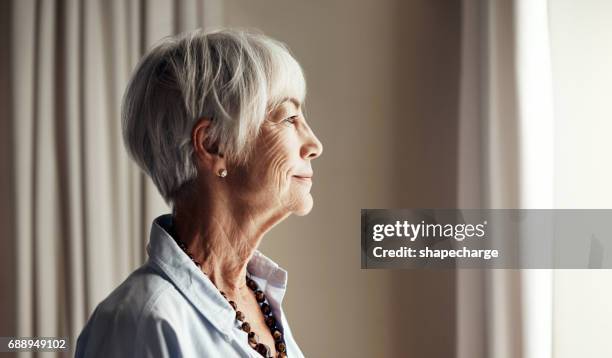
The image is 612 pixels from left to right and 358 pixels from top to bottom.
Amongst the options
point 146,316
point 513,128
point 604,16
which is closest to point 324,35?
point 513,128

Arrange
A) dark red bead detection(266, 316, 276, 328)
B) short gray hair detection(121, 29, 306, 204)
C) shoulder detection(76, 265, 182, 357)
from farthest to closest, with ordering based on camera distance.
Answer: dark red bead detection(266, 316, 276, 328)
short gray hair detection(121, 29, 306, 204)
shoulder detection(76, 265, 182, 357)

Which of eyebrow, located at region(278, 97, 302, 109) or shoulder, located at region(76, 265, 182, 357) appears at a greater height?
eyebrow, located at region(278, 97, 302, 109)

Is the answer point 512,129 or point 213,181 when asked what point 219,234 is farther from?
point 512,129

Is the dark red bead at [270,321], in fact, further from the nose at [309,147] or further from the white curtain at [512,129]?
the white curtain at [512,129]

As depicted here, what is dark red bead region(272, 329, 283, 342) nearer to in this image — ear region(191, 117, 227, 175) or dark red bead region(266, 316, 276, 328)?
dark red bead region(266, 316, 276, 328)

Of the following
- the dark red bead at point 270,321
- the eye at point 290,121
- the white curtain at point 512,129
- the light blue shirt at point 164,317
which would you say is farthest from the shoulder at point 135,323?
the white curtain at point 512,129

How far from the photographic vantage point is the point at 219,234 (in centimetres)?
107

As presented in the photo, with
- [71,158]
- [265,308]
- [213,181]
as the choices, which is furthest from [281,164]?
[71,158]

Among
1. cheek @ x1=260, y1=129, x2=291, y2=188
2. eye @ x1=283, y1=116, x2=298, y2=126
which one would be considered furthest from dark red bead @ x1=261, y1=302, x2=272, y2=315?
eye @ x1=283, y1=116, x2=298, y2=126

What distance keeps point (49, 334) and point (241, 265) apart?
0.52m

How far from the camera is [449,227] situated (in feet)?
4.50

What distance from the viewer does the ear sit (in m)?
1.01

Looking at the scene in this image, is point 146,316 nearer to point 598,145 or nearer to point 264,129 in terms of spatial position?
point 264,129

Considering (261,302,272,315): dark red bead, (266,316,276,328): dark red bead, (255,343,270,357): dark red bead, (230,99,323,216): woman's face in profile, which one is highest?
(230,99,323,216): woman's face in profile
